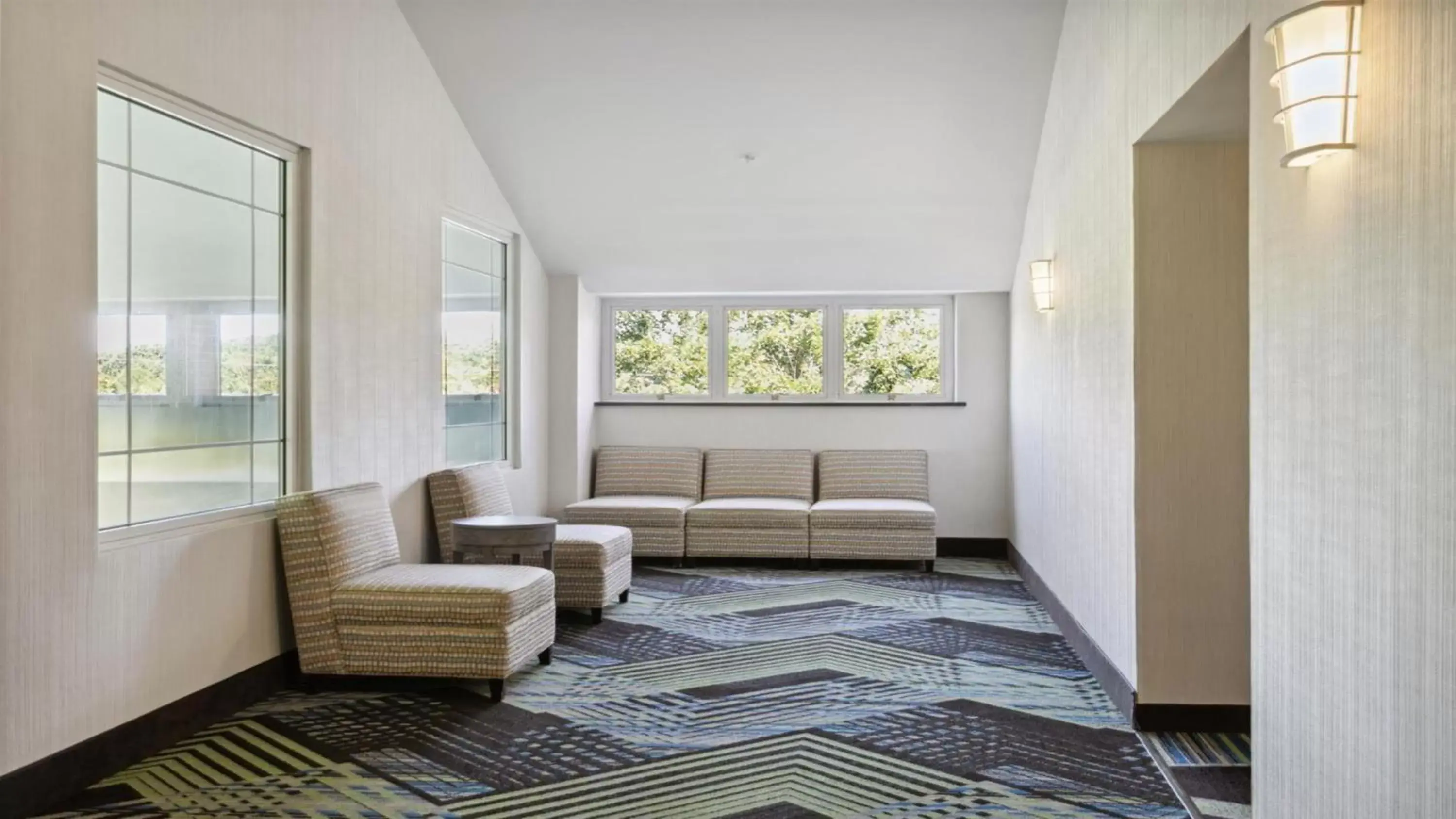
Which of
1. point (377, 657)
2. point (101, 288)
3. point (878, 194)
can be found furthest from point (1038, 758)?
point (878, 194)

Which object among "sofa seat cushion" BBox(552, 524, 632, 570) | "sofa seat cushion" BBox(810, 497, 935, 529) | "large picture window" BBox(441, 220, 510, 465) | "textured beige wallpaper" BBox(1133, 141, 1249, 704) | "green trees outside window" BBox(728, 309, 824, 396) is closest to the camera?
"textured beige wallpaper" BBox(1133, 141, 1249, 704)

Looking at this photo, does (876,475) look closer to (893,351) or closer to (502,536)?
(893,351)

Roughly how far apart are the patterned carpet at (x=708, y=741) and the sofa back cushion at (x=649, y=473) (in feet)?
8.22

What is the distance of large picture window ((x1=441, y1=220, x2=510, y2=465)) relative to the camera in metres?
5.99

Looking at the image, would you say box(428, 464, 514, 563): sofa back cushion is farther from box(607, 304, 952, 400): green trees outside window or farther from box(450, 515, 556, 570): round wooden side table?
box(607, 304, 952, 400): green trees outside window

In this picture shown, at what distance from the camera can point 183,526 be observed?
3.78m

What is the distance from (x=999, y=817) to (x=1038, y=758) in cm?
57

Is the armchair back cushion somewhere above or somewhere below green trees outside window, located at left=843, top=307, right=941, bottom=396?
below

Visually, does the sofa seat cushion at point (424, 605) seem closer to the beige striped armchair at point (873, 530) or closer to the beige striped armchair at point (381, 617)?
the beige striped armchair at point (381, 617)

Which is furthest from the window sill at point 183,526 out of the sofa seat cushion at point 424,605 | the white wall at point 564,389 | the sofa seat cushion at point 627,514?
the white wall at point 564,389

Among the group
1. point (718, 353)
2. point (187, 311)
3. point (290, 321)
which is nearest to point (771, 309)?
point (718, 353)

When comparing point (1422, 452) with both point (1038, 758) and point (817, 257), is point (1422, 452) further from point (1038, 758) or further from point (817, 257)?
point (817, 257)

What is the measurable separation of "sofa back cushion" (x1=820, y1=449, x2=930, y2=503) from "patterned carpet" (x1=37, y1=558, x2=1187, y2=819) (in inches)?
92.5

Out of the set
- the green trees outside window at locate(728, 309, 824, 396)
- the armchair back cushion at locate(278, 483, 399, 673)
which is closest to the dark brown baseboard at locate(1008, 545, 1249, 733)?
the armchair back cushion at locate(278, 483, 399, 673)
